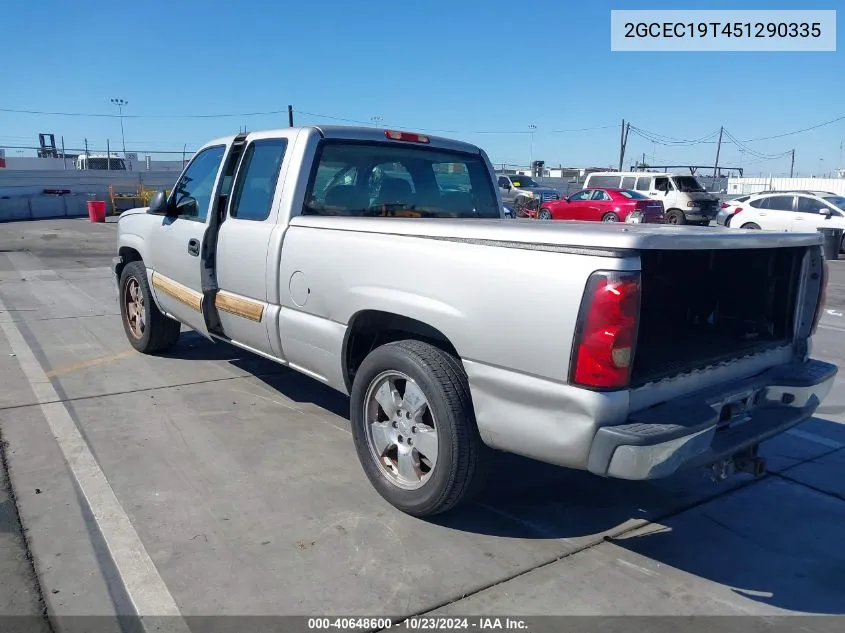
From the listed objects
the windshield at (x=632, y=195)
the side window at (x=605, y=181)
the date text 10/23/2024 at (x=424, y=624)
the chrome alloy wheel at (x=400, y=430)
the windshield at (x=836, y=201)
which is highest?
the side window at (x=605, y=181)

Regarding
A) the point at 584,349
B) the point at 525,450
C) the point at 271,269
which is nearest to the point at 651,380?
the point at 584,349

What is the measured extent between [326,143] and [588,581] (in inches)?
118

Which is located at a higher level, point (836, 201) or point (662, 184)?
point (662, 184)

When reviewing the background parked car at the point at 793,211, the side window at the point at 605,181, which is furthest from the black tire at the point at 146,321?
the side window at the point at 605,181

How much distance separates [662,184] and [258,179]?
22995mm

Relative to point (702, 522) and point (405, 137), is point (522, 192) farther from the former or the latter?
point (702, 522)

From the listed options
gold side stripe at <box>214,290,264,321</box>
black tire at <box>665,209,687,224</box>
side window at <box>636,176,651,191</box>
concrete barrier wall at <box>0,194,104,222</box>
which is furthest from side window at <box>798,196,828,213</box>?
concrete barrier wall at <box>0,194,104,222</box>

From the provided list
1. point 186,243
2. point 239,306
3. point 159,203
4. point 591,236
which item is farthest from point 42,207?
point 591,236

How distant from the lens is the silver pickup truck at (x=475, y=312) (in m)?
2.70

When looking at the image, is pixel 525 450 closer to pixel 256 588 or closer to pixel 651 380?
pixel 651 380

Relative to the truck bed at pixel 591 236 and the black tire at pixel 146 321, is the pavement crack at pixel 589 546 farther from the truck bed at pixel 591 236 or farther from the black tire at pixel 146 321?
the black tire at pixel 146 321

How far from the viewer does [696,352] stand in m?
3.45

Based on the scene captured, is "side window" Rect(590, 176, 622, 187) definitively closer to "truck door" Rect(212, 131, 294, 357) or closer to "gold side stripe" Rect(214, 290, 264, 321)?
"truck door" Rect(212, 131, 294, 357)

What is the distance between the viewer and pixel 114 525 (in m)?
3.38
